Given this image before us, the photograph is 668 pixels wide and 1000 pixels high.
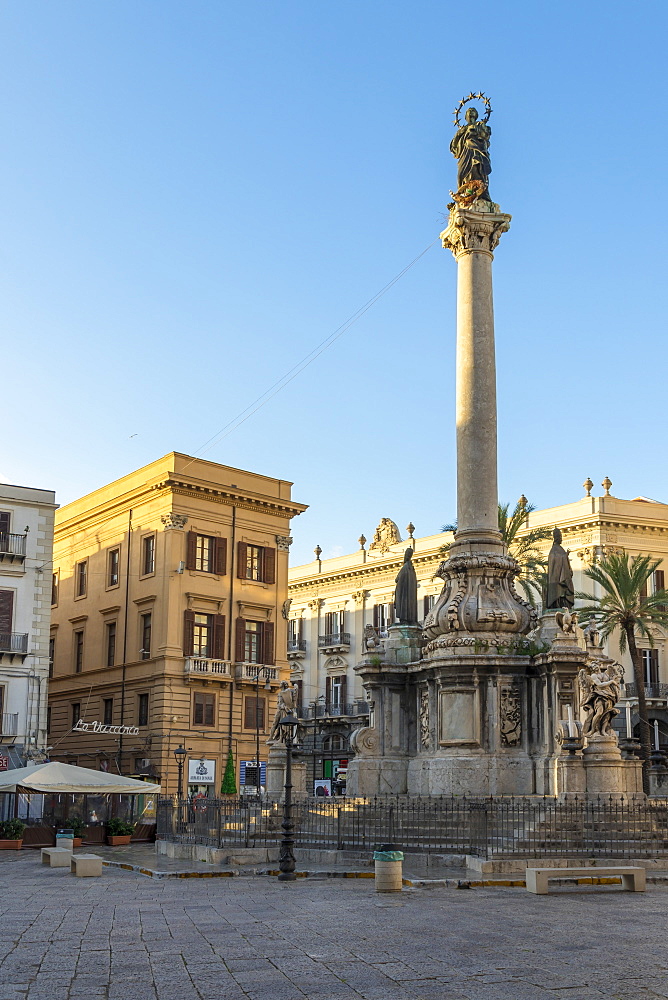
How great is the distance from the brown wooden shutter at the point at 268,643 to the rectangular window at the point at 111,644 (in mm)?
6781

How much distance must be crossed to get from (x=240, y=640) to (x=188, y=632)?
3051 mm

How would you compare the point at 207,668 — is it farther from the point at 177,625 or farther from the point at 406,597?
the point at 406,597

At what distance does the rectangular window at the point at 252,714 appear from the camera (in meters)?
50.2

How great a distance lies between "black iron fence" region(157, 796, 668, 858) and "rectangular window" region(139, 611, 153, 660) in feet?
81.3

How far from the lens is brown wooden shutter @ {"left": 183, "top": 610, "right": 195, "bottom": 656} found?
48906 millimetres

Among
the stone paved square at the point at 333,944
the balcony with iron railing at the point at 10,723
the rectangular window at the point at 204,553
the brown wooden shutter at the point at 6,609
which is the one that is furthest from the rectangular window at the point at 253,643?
the stone paved square at the point at 333,944

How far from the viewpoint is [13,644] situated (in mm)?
43812

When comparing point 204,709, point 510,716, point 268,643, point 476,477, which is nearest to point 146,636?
point 204,709

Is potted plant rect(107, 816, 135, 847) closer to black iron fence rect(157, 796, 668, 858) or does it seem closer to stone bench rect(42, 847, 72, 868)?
black iron fence rect(157, 796, 668, 858)

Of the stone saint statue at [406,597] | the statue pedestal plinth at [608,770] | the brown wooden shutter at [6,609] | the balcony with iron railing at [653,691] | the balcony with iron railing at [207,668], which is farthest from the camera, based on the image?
the balcony with iron railing at [653,691]

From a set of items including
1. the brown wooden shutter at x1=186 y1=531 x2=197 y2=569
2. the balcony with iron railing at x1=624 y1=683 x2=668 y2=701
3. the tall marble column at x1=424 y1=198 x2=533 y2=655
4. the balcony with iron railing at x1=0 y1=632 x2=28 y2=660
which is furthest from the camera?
the balcony with iron railing at x1=624 y1=683 x2=668 y2=701

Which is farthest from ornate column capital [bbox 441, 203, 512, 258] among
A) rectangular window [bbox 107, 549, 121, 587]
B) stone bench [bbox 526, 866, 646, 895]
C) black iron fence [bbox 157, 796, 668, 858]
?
rectangular window [bbox 107, 549, 121, 587]

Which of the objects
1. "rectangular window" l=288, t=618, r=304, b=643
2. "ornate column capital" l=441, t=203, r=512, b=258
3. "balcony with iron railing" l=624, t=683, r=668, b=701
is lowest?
"balcony with iron railing" l=624, t=683, r=668, b=701

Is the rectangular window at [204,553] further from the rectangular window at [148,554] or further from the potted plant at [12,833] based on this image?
the potted plant at [12,833]
